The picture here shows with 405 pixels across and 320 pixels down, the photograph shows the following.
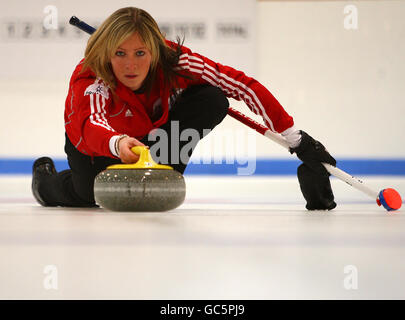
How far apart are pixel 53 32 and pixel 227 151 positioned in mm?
1501

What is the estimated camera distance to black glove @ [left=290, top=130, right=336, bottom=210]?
71.2 inches

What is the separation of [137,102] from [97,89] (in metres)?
0.13

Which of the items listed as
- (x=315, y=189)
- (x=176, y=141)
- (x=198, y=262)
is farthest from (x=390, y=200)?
(x=198, y=262)

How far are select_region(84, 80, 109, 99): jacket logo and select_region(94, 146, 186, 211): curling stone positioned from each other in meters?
0.22

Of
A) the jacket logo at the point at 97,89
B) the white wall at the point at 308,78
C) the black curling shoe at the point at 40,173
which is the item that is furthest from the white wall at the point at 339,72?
the jacket logo at the point at 97,89

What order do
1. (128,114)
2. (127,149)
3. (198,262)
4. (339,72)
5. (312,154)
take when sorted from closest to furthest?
(198,262)
(127,149)
(128,114)
(312,154)
(339,72)

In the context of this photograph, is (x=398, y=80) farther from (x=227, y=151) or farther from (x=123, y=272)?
A: (x=123, y=272)

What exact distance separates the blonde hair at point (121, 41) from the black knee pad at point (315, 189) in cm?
53

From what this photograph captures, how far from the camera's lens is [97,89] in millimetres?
1583

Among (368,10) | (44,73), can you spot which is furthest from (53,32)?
(368,10)

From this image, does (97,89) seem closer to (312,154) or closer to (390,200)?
(312,154)

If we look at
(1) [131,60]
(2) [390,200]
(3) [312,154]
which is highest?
(1) [131,60]
